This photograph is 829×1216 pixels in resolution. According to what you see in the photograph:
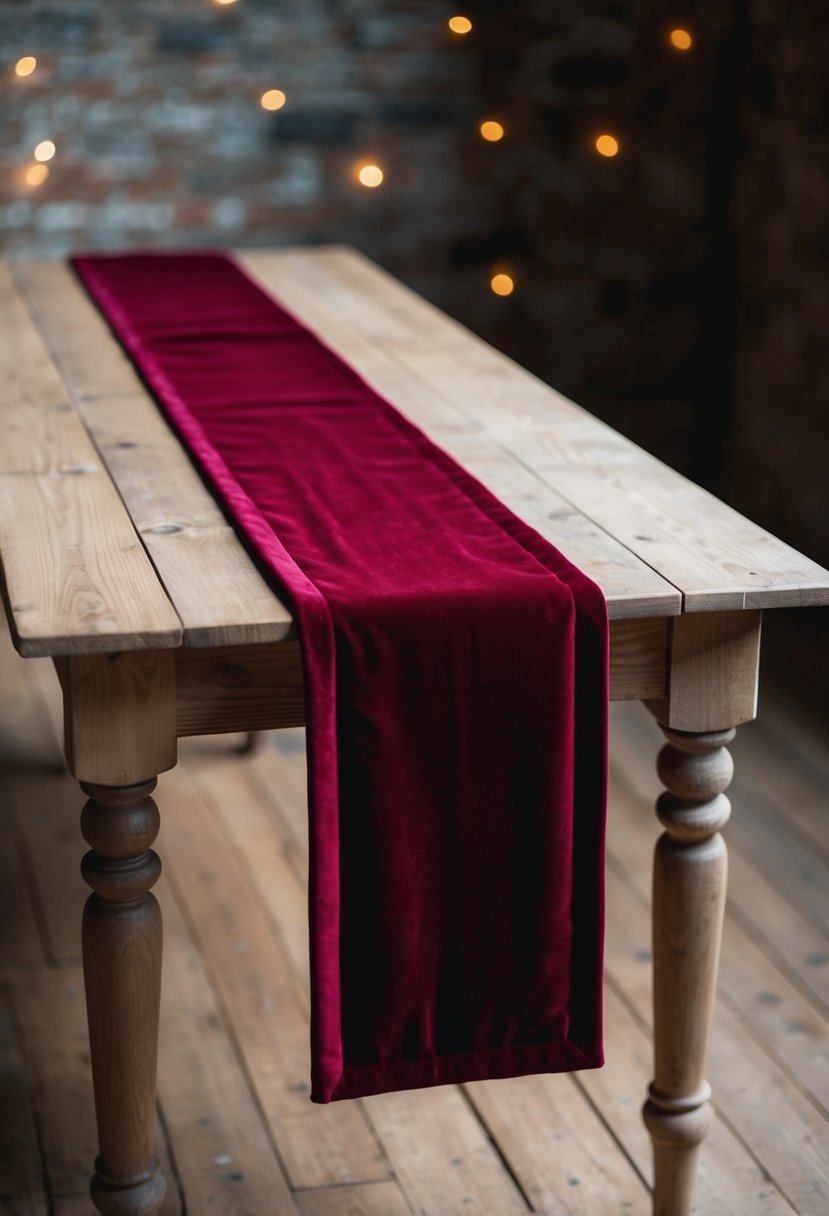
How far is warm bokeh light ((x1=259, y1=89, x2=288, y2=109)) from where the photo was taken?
394 cm

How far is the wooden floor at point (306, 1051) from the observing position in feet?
6.61

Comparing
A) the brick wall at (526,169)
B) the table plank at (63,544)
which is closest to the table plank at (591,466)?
the table plank at (63,544)

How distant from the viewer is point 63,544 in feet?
5.76

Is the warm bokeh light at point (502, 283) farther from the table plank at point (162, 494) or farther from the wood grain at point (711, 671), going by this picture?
the wood grain at point (711, 671)

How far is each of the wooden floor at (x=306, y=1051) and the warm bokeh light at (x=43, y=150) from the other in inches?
62.0

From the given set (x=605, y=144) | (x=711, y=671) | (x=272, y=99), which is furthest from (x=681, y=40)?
(x=711, y=671)

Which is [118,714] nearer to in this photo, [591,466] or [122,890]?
[122,890]

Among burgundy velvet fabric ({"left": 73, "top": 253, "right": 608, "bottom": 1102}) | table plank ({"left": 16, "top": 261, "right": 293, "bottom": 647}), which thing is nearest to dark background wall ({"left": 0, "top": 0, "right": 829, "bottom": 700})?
table plank ({"left": 16, "top": 261, "right": 293, "bottom": 647})

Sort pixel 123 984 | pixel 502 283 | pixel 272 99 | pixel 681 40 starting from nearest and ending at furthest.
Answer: pixel 123 984 < pixel 272 99 < pixel 681 40 < pixel 502 283

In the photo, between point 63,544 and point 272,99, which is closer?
point 63,544

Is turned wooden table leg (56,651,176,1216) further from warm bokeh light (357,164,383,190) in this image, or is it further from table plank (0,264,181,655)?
warm bokeh light (357,164,383,190)

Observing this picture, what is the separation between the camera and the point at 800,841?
2.83 metres

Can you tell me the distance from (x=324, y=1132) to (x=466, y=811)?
2.36ft

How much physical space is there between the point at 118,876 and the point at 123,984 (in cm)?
12
